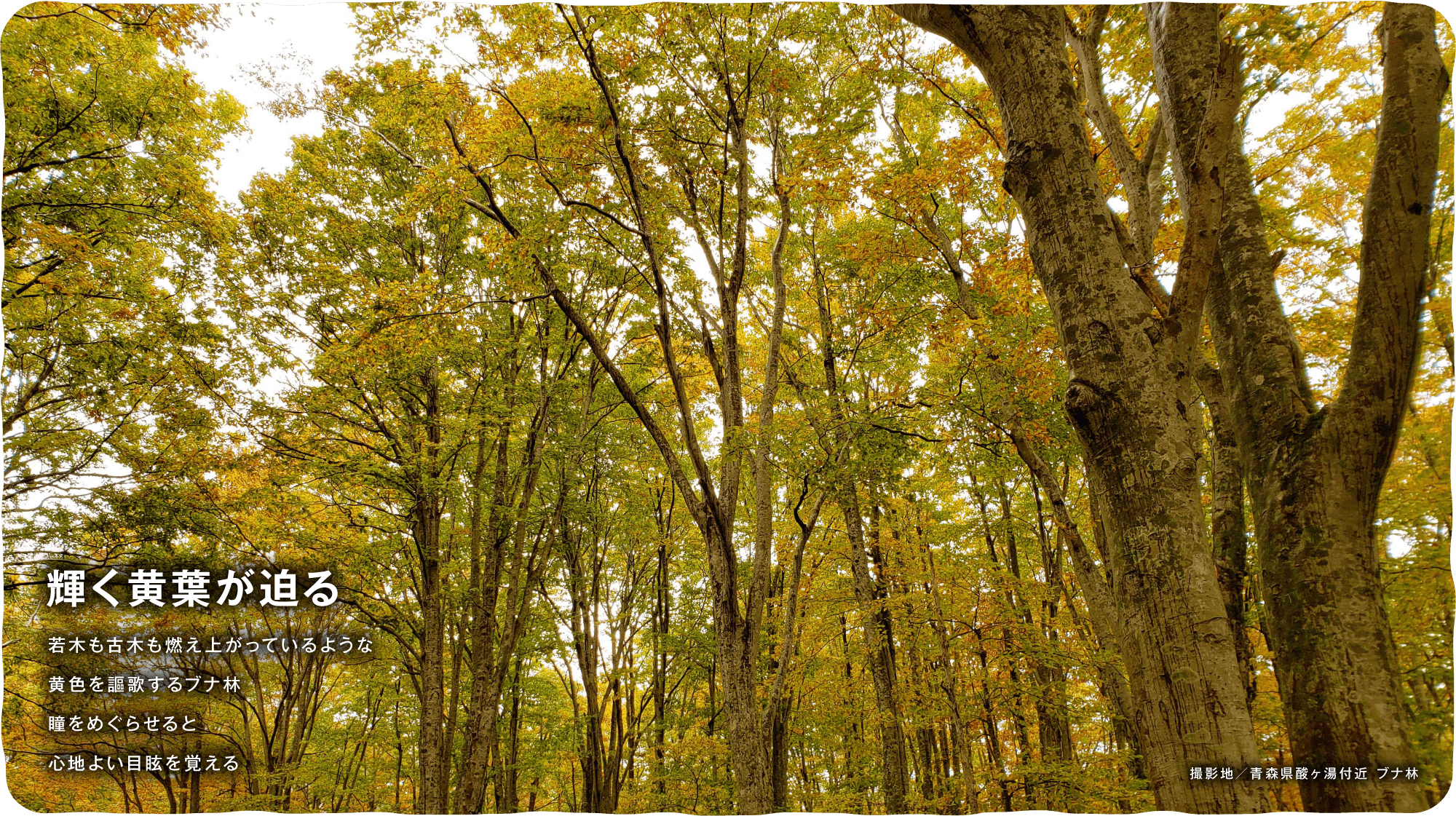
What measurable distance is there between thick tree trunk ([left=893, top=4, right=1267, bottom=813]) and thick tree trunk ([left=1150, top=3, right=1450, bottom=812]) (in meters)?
0.83

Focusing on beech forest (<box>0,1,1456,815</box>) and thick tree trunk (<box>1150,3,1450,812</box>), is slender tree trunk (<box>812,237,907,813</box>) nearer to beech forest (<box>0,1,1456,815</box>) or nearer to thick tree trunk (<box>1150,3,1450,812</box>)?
beech forest (<box>0,1,1456,815</box>)

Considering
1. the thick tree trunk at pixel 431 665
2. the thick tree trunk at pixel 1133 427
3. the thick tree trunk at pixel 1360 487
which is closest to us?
the thick tree trunk at pixel 1133 427

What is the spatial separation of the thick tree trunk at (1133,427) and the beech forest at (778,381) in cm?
1

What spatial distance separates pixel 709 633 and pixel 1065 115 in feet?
43.9

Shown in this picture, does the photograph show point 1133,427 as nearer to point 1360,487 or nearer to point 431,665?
point 1360,487

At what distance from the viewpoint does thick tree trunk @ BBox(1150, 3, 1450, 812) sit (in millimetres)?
2439

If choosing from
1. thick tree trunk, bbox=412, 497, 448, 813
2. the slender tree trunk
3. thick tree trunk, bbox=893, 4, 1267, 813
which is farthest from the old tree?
thick tree trunk, bbox=412, 497, 448, 813

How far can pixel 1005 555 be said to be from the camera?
13.6 metres

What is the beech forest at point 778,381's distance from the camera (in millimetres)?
2469

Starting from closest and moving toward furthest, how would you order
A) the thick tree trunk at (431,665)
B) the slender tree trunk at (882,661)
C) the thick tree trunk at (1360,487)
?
1. the thick tree trunk at (1360,487)
2. the thick tree trunk at (431,665)
3. the slender tree trunk at (882,661)

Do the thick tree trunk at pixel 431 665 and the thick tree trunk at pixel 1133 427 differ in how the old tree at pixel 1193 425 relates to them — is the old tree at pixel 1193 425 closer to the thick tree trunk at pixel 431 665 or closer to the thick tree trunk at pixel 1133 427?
the thick tree trunk at pixel 1133 427

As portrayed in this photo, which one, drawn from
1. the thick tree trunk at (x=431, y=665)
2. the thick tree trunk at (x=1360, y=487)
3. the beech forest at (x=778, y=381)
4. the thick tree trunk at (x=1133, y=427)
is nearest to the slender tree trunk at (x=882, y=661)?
the beech forest at (x=778, y=381)

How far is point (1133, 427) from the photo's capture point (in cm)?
215

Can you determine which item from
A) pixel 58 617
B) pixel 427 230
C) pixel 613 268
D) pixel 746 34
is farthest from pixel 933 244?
pixel 58 617
